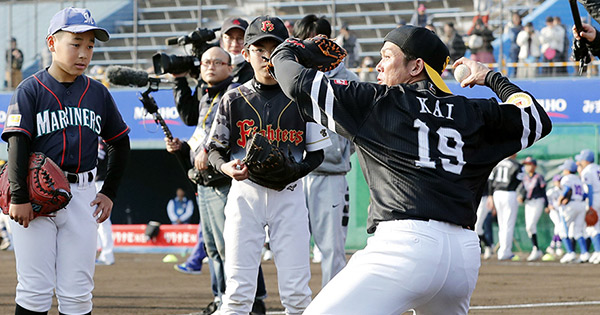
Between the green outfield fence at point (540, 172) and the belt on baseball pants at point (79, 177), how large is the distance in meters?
12.5

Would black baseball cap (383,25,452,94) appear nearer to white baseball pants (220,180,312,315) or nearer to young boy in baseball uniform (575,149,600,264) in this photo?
white baseball pants (220,180,312,315)

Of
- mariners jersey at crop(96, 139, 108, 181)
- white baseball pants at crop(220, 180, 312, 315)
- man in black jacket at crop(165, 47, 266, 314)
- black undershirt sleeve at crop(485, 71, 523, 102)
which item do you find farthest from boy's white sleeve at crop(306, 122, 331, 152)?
mariners jersey at crop(96, 139, 108, 181)

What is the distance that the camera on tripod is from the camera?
7.52 m

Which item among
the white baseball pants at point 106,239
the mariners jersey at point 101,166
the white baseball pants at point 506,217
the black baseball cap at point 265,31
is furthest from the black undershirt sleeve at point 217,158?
the white baseball pants at point 506,217

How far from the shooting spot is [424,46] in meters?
4.07

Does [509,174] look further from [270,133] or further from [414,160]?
[414,160]

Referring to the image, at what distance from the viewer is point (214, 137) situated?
5.91 metres

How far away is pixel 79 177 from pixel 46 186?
0.33m

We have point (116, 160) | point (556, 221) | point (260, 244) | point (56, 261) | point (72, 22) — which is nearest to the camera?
point (56, 261)

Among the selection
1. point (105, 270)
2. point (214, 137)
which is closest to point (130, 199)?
point (105, 270)

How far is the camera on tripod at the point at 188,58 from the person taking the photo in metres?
7.52

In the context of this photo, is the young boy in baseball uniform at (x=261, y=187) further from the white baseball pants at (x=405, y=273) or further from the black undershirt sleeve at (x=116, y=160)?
the white baseball pants at (x=405, y=273)

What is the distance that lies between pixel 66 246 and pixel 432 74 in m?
2.40

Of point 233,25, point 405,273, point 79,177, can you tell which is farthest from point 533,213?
point 405,273
